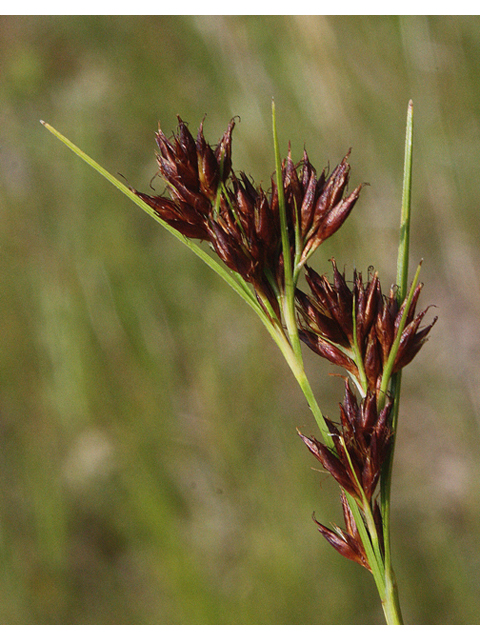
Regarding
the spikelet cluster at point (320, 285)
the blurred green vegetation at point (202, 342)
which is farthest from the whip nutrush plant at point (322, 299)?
the blurred green vegetation at point (202, 342)

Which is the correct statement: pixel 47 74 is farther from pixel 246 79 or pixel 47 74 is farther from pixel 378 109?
pixel 378 109

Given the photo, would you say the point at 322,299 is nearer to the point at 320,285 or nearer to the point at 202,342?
the point at 320,285

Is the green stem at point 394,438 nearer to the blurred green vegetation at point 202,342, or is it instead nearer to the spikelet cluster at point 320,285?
the spikelet cluster at point 320,285

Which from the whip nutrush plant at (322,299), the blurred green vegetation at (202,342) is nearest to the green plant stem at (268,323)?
the whip nutrush plant at (322,299)

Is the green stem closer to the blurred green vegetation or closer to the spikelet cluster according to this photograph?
the spikelet cluster

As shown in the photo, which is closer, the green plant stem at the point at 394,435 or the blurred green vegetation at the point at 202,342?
the green plant stem at the point at 394,435

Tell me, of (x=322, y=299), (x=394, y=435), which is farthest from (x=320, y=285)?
(x=394, y=435)
